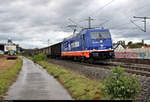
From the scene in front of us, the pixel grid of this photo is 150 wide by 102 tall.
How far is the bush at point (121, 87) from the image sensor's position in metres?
6.59

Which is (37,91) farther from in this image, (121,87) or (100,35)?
(100,35)

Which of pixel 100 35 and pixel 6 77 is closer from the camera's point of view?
pixel 6 77

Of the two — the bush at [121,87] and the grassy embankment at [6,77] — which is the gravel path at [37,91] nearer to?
the grassy embankment at [6,77]

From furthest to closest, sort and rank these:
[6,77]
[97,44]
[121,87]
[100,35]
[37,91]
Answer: [100,35]
[97,44]
[6,77]
[37,91]
[121,87]

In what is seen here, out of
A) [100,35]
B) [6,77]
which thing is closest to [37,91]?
[6,77]

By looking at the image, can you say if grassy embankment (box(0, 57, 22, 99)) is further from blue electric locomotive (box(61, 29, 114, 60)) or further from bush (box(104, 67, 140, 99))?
blue electric locomotive (box(61, 29, 114, 60))

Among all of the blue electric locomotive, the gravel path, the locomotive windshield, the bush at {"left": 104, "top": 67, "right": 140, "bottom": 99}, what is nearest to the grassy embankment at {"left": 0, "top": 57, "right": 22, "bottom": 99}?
the gravel path

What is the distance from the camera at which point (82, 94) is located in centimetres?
787

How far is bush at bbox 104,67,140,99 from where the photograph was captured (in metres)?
6.59

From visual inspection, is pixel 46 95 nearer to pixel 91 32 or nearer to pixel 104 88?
pixel 104 88

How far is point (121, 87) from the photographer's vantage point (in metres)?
6.58

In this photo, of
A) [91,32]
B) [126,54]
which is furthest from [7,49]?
[91,32]

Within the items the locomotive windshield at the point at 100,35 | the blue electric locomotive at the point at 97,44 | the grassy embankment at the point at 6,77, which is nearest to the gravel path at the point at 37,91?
the grassy embankment at the point at 6,77

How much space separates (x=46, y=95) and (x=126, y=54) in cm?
2501
